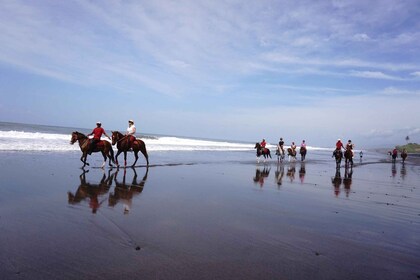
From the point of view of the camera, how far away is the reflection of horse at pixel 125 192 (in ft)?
24.9

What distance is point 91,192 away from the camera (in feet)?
28.5

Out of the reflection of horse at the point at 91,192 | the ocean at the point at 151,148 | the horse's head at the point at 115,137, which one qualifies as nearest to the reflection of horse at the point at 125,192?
the reflection of horse at the point at 91,192

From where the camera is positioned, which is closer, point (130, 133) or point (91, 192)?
point (91, 192)

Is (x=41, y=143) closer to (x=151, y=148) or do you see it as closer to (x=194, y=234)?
(x=151, y=148)

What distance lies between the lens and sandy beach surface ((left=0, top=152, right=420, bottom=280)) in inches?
157

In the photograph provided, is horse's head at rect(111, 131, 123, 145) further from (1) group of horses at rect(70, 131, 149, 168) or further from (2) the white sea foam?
(2) the white sea foam

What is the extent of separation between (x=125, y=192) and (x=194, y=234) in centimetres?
429

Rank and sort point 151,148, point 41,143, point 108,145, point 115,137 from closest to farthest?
point 108,145 < point 115,137 < point 41,143 < point 151,148

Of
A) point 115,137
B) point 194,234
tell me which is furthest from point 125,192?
→ point 115,137

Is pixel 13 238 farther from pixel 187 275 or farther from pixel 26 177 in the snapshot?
pixel 26 177

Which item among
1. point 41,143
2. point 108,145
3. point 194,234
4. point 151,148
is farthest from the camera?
point 151,148

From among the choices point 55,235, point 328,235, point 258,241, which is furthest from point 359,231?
point 55,235

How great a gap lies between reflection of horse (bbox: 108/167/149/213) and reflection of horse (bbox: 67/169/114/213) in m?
0.30

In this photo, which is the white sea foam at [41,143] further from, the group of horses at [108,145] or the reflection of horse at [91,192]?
the reflection of horse at [91,192]
